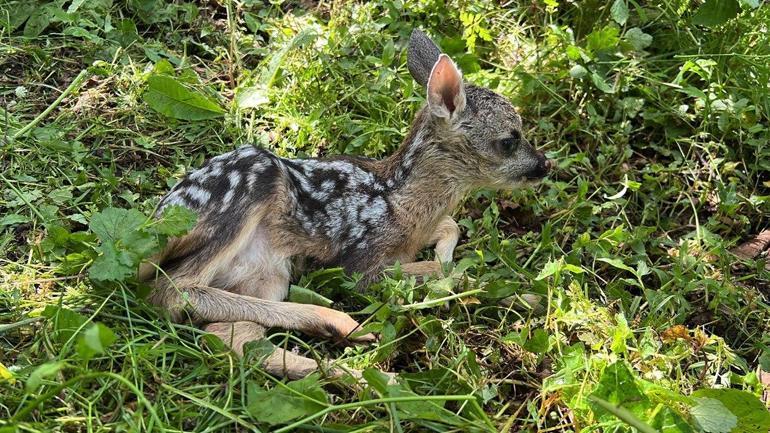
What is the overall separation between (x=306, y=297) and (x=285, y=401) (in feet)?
2.99

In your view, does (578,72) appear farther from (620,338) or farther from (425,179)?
(620,338)

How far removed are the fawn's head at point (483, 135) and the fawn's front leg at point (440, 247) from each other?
27 cm

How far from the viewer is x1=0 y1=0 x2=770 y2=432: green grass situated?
348cm

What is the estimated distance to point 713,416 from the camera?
3328mm

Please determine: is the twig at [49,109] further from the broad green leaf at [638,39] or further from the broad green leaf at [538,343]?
the broad green leaf at [638,39]

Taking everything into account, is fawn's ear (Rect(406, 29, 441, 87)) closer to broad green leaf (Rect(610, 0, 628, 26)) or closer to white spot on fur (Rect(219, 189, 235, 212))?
broad green leaf (Rect(610, 0, 628, 26))

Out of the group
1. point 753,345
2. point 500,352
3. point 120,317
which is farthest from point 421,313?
point 753,345

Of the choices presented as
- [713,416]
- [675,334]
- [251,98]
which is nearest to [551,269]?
[675,334]

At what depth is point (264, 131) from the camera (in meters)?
5.29

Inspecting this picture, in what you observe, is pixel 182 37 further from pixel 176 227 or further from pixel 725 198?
pixel 725 198

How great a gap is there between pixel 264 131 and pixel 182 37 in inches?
42.3

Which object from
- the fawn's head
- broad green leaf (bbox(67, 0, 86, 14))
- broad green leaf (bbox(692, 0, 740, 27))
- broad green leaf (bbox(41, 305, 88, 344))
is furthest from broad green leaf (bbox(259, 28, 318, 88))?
broad green leaf (bbox(692, 0, 740, 27))

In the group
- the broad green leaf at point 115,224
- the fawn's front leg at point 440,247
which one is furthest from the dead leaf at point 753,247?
the broad green leaf at point 115,224

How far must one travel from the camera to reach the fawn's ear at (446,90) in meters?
4.42
